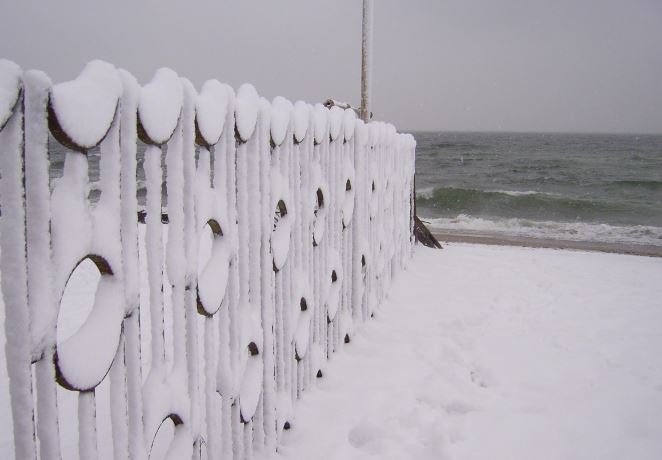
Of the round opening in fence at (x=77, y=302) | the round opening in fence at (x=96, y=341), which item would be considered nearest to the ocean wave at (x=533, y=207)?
the round opening in fence at (x=77, y=302)

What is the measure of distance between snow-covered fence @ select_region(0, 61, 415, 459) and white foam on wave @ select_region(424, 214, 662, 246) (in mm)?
8695

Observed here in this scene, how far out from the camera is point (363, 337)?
3.11 m

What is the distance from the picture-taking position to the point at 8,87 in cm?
76

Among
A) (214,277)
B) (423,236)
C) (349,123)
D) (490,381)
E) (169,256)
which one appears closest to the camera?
(169,256)

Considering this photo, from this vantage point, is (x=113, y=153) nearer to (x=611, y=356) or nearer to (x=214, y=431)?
(x=214, y=431)

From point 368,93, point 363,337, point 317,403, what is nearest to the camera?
point 317,403

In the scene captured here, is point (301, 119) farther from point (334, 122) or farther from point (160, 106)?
point (160, 106)

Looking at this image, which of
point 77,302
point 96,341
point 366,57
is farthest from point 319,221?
point 366,57

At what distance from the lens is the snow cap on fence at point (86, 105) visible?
0.84 m

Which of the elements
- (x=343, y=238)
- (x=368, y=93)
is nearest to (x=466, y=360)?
(x=343, y=238)

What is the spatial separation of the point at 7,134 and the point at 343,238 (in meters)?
2.15

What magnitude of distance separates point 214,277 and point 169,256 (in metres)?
0.21

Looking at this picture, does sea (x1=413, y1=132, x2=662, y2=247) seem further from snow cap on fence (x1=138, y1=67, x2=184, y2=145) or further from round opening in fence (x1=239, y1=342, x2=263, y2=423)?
snow cap on fence (x1=138, y1=67, x2=184, y2=145)

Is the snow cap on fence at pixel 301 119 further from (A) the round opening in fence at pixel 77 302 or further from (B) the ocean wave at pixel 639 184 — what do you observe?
(B) the ocean wave at pixel 639 184
